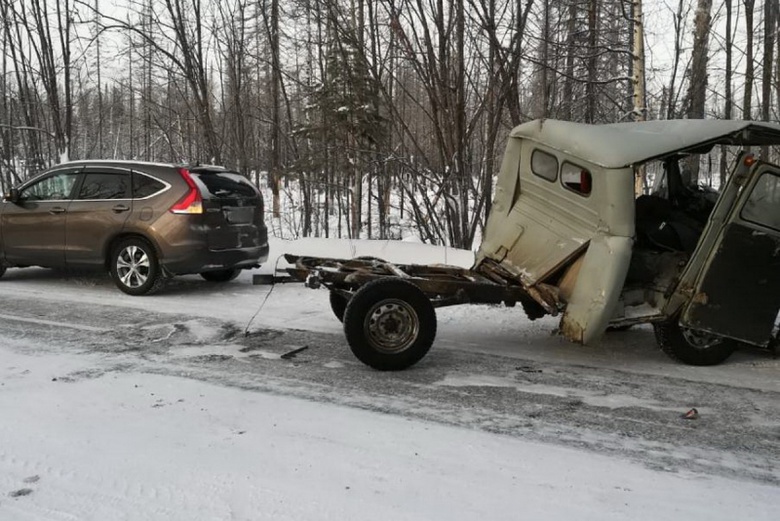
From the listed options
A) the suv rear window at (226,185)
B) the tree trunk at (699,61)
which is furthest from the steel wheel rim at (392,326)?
the tree trunk at (699,61)

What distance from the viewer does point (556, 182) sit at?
18.0ft

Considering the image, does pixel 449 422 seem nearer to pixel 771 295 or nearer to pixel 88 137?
pixel 771 295

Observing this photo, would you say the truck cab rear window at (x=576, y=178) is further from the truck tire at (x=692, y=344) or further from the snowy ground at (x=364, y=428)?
the snowy ground at (x=364, y=428)

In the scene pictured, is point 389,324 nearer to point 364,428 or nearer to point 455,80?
point 364,428

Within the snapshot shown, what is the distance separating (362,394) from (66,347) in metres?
2.97

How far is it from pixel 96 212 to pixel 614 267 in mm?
6773

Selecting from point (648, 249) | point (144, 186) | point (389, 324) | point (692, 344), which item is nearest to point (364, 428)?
point (389, 324)

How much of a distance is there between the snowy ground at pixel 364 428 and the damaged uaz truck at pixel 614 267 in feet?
1.24

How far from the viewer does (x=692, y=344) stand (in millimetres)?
→ 5398

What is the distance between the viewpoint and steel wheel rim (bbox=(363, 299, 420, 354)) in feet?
16.8

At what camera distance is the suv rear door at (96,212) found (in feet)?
26.9

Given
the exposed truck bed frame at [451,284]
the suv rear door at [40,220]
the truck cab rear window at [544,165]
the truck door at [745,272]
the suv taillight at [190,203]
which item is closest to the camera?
the truck door at [745,272]

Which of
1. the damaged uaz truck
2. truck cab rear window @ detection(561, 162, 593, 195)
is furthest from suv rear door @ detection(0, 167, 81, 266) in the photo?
truck cab rear window @ detection(561, 162, 593, 195)

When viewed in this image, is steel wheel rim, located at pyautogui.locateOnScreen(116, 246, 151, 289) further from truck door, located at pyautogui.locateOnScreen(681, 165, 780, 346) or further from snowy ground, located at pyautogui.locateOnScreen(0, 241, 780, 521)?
truck door, located at pyautogui.locateOnScreen(681, 165, 780, 346)
